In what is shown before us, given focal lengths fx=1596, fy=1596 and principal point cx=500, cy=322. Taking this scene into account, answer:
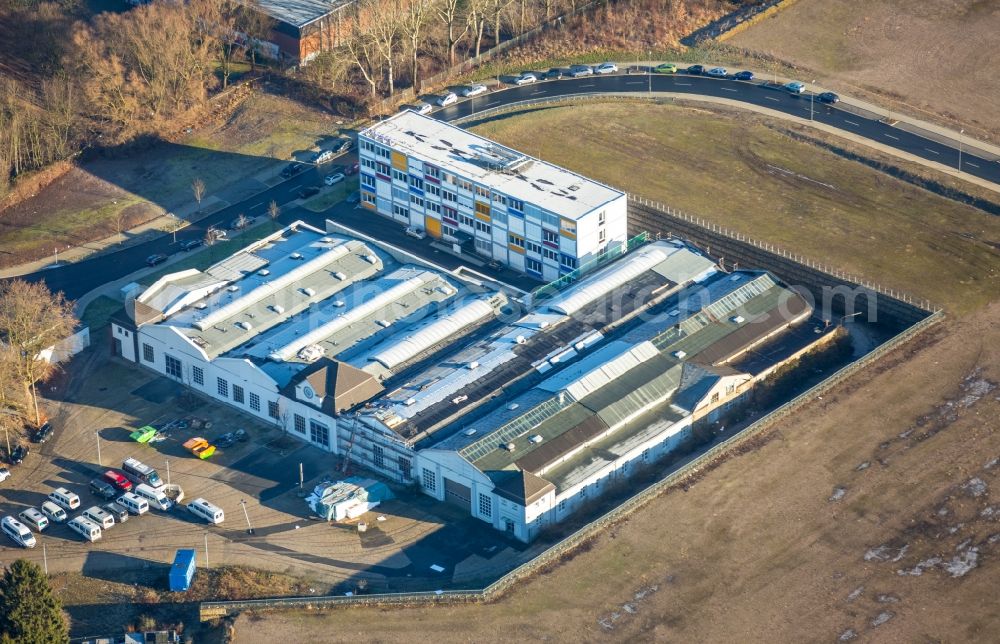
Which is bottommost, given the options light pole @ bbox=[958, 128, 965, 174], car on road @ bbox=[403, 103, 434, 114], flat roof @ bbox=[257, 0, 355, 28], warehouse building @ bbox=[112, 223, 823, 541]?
warehouse building @ bbox=[112, 223, 823, 541]

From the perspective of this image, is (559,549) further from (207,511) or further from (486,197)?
(486,197)

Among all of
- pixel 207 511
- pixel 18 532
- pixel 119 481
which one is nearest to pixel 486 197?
pixel 207 511

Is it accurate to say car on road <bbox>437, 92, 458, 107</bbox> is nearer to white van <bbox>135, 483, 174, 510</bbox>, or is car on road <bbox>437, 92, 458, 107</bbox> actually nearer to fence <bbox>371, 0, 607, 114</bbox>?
fence <bbox>371, 0, 607, 114</bbox>

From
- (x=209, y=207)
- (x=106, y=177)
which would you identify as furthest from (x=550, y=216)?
(x=106, y=177)

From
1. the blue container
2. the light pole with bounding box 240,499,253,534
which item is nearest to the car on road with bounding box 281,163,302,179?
the light pole with bounding box 240,499,253,534

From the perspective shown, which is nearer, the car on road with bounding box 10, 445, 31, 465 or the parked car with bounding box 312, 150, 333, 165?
the car on road with bounding box 10, 445, 31, 465

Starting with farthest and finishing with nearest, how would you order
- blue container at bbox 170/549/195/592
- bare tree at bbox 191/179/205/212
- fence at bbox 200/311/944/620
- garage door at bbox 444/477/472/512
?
bare tree at bbox 191/179/205/212, garage door at bbox 444/477/472/512, blue container at bbox 170/549/195/592, fence at bbox 200/311/944/620

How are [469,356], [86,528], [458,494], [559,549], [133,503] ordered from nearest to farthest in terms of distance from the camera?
[559,549]
[86,528]
[133,503]
[458,494]
[469,356]
